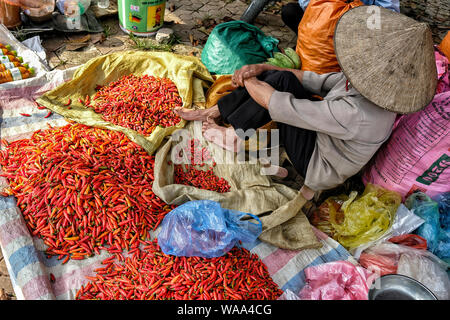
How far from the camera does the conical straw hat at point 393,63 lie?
6.47 ft

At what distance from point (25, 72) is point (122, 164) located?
1.52 metres

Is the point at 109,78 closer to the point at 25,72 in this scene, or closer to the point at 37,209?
the point at 25,72

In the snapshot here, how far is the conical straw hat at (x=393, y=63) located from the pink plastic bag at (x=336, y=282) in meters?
1.03

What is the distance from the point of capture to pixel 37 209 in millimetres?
2229

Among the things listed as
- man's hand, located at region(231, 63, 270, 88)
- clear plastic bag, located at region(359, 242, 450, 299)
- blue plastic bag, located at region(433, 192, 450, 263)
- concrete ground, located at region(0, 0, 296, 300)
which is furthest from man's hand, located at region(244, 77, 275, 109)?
concrete ground, located at region(0, 0, 296, 300)

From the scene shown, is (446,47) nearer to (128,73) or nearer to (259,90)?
(259,90)

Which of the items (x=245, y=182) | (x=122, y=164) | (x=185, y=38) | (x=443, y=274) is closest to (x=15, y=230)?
(x=122, y=164)

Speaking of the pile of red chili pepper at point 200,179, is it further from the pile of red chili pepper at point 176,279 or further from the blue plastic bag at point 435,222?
the blue plastic bag at point 435,222

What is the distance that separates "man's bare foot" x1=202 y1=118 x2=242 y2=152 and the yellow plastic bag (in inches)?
33.7

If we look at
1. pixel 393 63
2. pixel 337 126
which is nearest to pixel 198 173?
pixel 337 126

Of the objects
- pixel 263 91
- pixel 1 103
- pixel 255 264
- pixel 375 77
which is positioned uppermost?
pixel 375 77

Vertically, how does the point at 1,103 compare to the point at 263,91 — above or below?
below

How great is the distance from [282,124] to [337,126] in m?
0.55

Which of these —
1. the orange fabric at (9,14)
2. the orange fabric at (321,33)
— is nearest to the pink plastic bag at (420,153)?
the orange fabric at (321,33)
